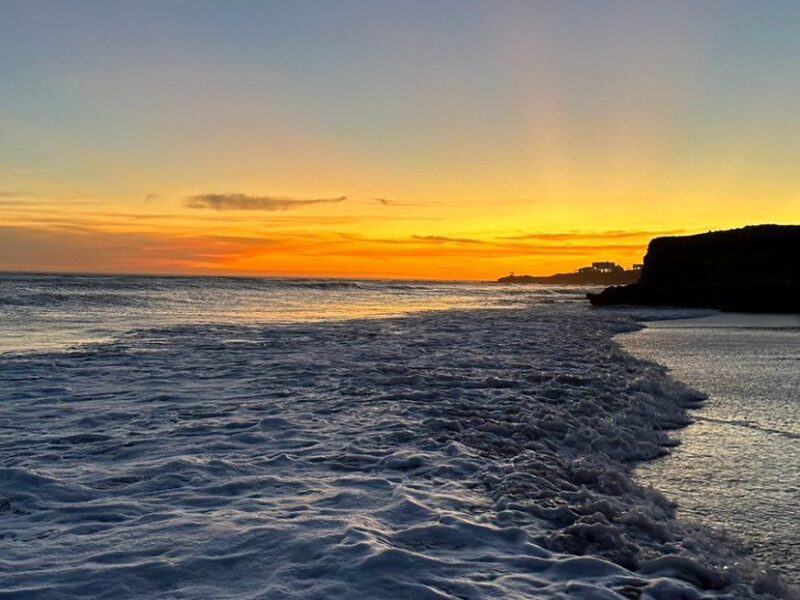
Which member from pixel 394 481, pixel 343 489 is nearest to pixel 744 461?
pixel 394 481

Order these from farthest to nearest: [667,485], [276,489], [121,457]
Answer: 1. [121,457]
2. [667,485]
3. [276,489]

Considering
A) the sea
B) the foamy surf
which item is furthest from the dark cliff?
the foamy surf

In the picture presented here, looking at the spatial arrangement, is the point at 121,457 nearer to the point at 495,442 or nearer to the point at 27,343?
the point at 495,442

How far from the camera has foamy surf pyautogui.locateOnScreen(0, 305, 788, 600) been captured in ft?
10.9

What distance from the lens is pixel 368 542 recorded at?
12.1 ft

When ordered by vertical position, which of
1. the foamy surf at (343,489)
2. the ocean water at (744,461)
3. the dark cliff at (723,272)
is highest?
the dark cliff at (723,272)

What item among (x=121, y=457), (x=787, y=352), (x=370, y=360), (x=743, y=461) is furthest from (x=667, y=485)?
(x=787, y=352)

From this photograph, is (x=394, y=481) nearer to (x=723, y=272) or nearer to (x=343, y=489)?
(x=343, y=489)

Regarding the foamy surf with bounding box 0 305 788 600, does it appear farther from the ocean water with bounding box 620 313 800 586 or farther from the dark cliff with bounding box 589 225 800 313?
the dark cliff with bounding box 589 225 800 313

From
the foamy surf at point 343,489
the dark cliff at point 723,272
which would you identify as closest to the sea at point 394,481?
the foamy surf at point 343,489

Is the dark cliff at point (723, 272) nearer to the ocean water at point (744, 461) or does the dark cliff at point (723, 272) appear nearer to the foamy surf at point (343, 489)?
the ocean water at point (744, 461)

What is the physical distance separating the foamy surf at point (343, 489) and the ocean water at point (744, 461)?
0.89ft

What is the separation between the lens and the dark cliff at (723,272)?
36656 millimetres

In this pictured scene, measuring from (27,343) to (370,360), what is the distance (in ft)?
26.6
